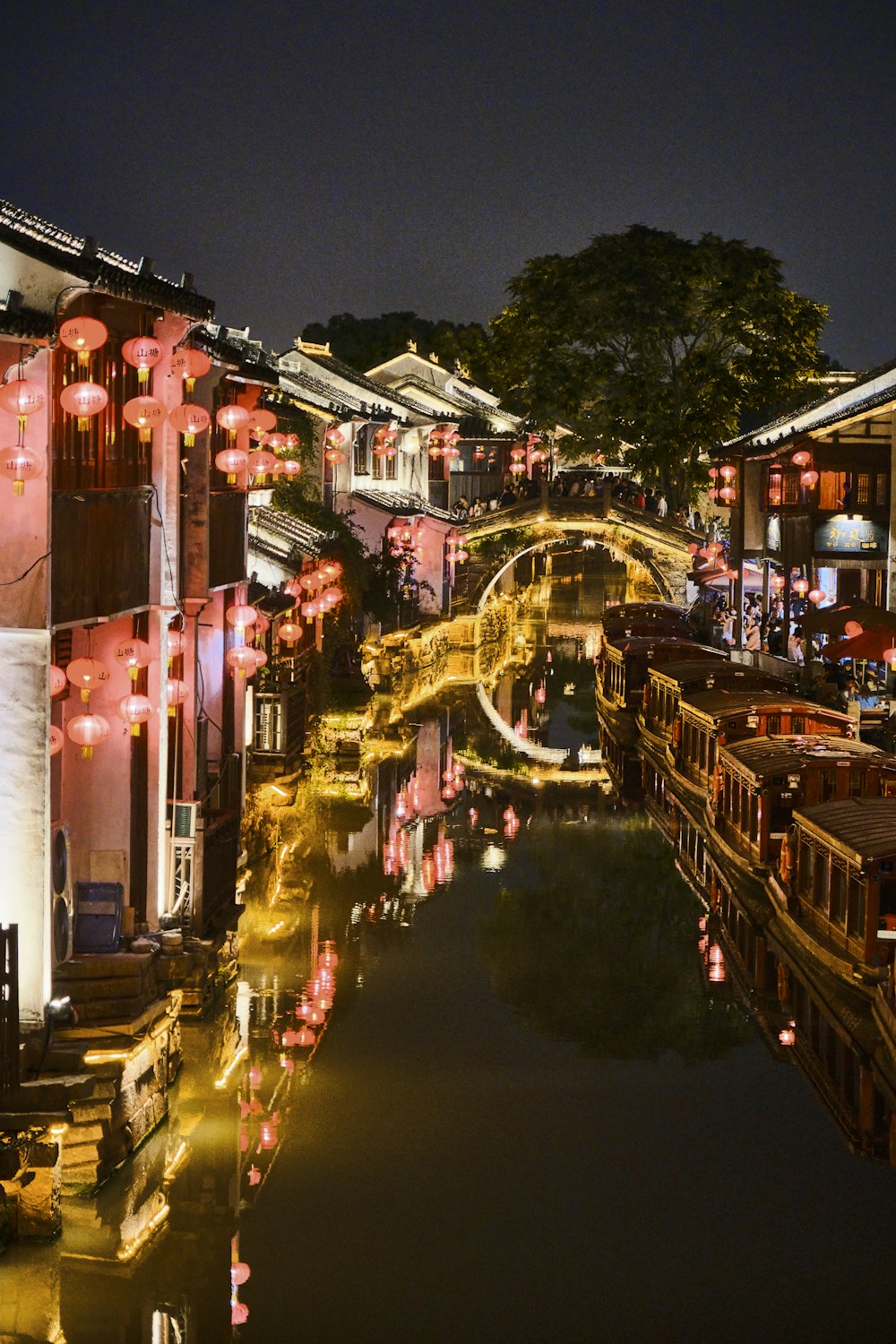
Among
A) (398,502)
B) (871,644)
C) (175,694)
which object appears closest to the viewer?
(175,694)

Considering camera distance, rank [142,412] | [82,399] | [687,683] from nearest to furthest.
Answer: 1. [82,399]
2. [142,412]
3. [687,683]

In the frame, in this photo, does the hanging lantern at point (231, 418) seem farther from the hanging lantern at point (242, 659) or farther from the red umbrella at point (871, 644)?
the red umbrella at point (871, 644)

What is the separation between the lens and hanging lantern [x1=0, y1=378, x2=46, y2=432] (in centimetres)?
1227

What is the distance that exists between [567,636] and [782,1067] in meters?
52.2

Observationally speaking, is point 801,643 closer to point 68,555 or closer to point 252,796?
point 252,796

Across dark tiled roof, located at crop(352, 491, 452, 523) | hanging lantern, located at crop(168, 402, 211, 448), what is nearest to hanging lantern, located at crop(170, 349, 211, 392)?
hanging lantern, located at crop(168, 402, 211, 448)

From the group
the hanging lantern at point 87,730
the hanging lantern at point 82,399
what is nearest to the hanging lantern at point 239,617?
the hanging lantern at point 87,730

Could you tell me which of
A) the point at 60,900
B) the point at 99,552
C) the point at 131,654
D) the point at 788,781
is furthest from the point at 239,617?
the point at 788,781

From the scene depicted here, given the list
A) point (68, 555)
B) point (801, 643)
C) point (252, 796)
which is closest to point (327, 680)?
point (252, 796)

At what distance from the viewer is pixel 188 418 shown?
53.9 ft

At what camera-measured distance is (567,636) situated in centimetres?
6906

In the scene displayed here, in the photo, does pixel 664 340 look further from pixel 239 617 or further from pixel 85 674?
pixel 85 674

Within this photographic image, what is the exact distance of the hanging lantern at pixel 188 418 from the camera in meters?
16.4

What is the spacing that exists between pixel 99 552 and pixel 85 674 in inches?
56.3
